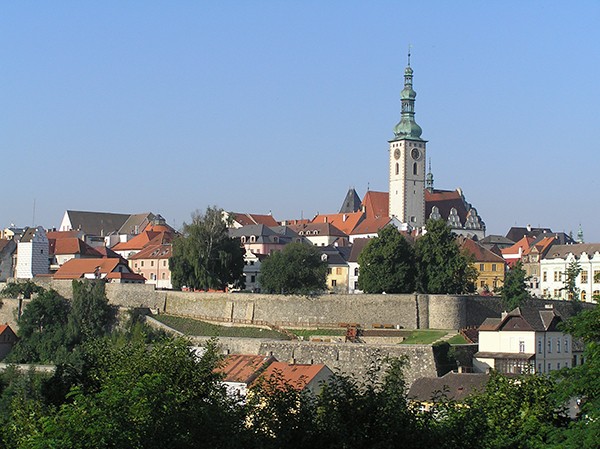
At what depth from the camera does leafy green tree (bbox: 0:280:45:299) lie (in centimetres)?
7821

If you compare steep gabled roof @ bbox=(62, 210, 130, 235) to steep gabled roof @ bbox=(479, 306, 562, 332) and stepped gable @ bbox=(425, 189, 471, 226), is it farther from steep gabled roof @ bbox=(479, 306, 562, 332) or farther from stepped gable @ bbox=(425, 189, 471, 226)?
steep gabled roof @ bbox=(479, 306, 562, 332)

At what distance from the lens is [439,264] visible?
231ft

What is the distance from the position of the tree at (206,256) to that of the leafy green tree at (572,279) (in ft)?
81.0

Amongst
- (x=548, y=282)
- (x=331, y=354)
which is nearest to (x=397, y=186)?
(x=548, y=282)

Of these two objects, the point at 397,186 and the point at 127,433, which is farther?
the point at 397,186

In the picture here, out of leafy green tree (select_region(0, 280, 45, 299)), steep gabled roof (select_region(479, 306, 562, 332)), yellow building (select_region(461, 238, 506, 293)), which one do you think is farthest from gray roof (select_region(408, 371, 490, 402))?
yellow building (select_region(461, 238, 506, 293))

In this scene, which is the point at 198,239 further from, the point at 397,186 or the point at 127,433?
the point at 127,433

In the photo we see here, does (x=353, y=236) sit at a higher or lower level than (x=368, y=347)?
higher

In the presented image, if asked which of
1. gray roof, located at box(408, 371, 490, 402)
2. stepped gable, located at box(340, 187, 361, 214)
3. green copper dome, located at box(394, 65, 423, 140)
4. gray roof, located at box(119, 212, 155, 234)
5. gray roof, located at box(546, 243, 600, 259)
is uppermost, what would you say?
green copper dome, located at box(394, 65, 423, 140)

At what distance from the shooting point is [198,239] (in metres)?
74.9

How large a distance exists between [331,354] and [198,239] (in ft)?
63.0

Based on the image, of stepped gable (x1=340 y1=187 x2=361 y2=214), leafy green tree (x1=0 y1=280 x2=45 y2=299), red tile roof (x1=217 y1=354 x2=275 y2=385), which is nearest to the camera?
red tile roof (x1=217 y1=354 x2=275 y2=385)

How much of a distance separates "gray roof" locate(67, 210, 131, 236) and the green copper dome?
100ft

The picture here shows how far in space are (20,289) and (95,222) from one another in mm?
39076
